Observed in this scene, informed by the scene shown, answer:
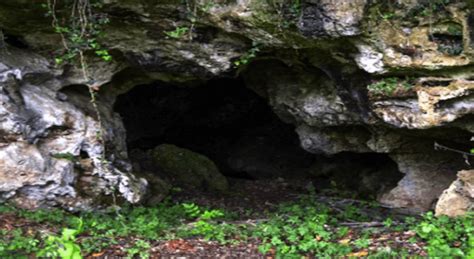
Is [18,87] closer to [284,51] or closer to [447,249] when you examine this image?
[284,51]

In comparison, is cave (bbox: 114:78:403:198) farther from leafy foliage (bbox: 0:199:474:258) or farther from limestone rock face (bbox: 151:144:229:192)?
leafy foliage (bbox: 0:199:474:258)

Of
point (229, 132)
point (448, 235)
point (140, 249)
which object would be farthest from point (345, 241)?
point (229, 132)

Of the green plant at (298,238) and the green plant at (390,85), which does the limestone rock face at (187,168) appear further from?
the green plant at (390,85)

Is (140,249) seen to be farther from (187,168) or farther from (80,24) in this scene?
(187,168)

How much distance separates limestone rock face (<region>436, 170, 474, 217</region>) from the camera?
6.08 meters

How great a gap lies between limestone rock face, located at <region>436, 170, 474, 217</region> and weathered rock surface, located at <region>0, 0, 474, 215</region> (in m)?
0.73

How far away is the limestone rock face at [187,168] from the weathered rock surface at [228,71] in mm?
2095

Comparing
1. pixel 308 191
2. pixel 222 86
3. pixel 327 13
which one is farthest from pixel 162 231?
pixel 222 86

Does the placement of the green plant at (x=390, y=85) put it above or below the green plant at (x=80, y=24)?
above

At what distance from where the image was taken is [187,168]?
997cm

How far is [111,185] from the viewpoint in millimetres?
6711

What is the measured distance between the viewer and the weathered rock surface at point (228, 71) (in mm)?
5746

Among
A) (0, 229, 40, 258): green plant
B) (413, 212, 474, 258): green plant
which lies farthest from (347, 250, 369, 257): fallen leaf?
(0, 229, 40, 258): green plant

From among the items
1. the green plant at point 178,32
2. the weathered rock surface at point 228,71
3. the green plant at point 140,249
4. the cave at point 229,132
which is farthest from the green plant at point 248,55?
the cave at point 229,132
